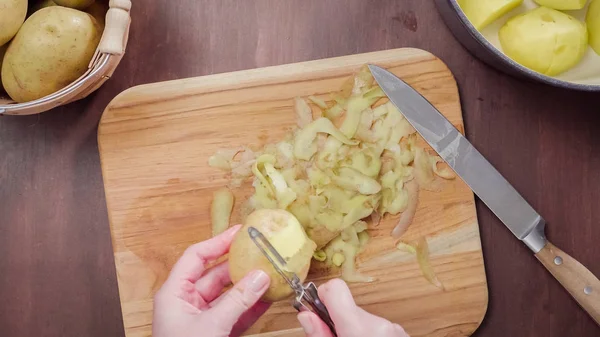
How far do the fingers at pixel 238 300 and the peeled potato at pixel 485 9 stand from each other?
0.63 metres

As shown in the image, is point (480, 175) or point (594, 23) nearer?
point (594, 23)

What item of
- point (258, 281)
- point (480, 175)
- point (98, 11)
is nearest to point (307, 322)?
point (258, 281)

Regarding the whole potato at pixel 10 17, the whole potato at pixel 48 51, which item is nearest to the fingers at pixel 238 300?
the whole potato at pixel 48 51

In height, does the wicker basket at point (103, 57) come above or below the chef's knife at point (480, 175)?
above

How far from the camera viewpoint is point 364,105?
1188mm

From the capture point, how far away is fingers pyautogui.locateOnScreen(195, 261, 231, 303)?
43.4 inches

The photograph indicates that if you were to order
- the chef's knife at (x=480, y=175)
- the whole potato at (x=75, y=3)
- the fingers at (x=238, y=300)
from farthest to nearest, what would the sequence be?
the chef's knife at (x=480, y=175), the whole potato at (x=75, y=3), the fingers at (x=238, y=300)

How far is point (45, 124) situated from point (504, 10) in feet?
3.34

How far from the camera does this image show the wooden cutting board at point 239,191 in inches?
46.2

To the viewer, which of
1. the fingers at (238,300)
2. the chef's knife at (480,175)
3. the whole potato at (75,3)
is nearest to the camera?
the fingers at (238,300)

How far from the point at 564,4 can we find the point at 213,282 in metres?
0.88

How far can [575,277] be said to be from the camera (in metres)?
1.13

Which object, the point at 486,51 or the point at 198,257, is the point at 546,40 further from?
the point at 198,257

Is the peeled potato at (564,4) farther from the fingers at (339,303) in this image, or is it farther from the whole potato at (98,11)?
the whole potato at (98,11)
